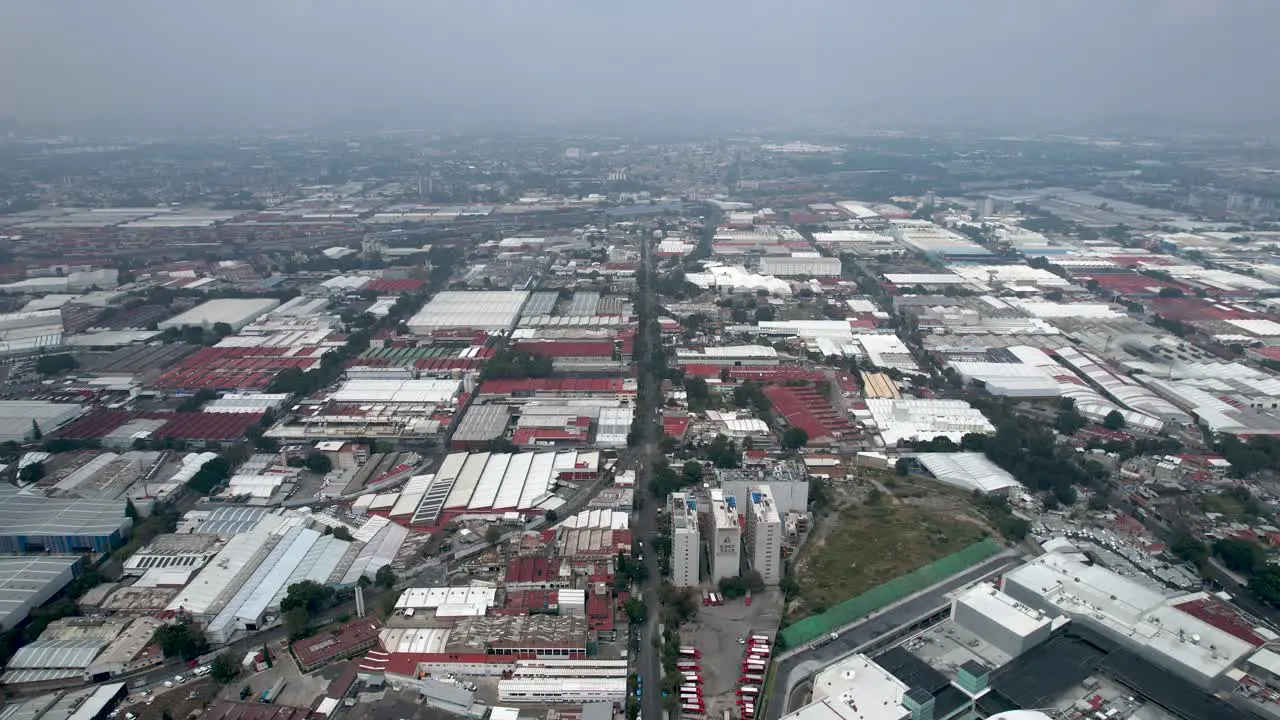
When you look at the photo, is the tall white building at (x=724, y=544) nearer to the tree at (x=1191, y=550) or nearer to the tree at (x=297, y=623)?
the tree at (x=297, y=623)

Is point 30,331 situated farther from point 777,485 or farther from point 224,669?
point 777,485

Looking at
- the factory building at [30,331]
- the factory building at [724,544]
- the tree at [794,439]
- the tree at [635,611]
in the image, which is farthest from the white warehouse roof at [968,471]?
the factory building at [30,331]

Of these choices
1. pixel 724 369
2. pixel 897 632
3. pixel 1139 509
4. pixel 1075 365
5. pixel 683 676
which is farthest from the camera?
pixel 1075 365

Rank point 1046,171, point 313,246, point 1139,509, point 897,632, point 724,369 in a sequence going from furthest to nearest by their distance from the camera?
point 1046,171
point 313,246
point 724,369
point 1139,509
point 897,632

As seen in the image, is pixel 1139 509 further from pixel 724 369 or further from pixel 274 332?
pixel 274 332

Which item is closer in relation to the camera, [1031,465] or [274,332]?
[1031,465]

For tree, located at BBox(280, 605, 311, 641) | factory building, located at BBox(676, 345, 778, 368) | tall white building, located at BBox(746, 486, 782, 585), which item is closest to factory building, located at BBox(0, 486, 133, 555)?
tree, located at BBox(280, 605, 311, 641)

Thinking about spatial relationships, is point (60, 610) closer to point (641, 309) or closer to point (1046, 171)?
point (641, 309)

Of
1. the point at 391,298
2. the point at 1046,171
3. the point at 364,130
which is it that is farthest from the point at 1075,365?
the point at 364,130

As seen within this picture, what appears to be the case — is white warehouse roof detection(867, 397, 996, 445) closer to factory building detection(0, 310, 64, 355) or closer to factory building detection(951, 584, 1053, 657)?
factory building detection(951, 584, 1053, 657)
